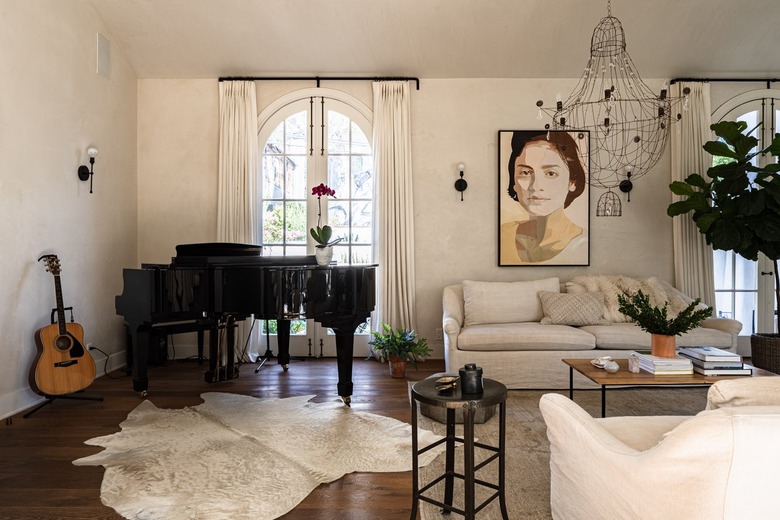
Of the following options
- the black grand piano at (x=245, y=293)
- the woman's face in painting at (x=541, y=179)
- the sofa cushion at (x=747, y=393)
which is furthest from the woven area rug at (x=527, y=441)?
the woman's face in painting at (x=541, y=179)

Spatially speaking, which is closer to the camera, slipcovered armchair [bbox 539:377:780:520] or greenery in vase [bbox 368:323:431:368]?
slipcovered armchair [bbox 539:377:780:520]

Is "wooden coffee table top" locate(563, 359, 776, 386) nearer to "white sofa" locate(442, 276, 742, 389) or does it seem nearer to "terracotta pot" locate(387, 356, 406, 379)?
"white sofa" locate(442, 276, 742, 389)

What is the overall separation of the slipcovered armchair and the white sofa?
8.92ft

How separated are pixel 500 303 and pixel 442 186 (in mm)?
1508

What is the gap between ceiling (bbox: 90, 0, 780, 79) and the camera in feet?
16.4

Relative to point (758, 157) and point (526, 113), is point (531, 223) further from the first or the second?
point (758, 157)

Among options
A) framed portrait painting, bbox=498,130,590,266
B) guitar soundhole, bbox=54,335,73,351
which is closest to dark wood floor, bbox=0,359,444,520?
guitar soundhole, bbox=54,335,73,351

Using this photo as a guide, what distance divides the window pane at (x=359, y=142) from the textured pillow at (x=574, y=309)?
2.57m

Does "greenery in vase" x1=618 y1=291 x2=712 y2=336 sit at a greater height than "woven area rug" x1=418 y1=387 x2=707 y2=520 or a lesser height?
greater

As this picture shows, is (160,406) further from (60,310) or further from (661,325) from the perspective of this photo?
(661,325)

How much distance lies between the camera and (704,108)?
18.7 ft

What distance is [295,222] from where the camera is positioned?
19.4ft

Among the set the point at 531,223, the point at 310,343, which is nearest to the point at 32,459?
the point at 310,343

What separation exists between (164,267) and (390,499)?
265 cm
